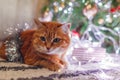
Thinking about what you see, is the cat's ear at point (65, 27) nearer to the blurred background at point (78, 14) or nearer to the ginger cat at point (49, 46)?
the ginger cat at point (49, 46)

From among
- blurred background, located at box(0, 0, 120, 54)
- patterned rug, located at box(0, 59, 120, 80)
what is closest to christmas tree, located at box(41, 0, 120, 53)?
blurred background, located at box(0, 0, 120, 54)

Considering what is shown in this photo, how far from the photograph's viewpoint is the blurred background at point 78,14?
185cm

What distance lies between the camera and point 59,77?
1.24m

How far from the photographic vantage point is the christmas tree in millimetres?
1914

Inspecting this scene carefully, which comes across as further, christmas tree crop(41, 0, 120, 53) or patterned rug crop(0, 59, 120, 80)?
christmas tree crop(41, 0, 120, 53)

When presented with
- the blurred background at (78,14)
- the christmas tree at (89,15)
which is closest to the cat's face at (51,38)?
the blurred background at (78,14)

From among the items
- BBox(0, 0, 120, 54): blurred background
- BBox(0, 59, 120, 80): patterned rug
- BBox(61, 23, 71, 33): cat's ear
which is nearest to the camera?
BBox(0, 59, 120, 80): patterned rug

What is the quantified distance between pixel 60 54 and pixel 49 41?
0.12 meters

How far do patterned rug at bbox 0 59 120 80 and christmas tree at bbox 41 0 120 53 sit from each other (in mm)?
573

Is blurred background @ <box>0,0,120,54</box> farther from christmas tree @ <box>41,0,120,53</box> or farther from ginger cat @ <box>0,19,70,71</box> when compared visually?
ginger cat @ <box>0,19,70,71</box>

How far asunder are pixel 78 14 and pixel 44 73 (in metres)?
0.82

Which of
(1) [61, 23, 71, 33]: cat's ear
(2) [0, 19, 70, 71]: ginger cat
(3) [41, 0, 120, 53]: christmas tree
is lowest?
(2) [0, 19, 70, 71]: ginger cat

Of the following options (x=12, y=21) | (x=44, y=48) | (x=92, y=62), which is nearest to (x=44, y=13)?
(x=12, y=21)

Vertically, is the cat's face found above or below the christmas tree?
below
